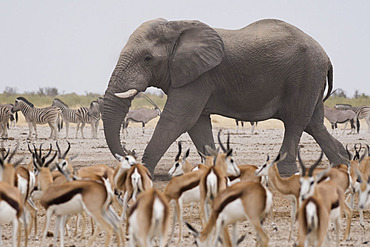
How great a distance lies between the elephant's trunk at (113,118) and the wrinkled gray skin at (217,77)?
0.02 m

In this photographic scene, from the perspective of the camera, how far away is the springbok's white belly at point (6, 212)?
673cm

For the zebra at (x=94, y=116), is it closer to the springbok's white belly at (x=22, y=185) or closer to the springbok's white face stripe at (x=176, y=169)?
the springbok's white face stripe at (x=176, y=169)

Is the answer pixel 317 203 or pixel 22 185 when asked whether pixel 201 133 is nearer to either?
pixel 22 185

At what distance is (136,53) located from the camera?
12898 mm

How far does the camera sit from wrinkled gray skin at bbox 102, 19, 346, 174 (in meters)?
12.8

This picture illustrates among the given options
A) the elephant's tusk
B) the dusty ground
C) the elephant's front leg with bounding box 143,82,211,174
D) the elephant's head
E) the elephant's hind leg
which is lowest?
the dusty ground

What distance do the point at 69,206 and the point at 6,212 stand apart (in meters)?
0.79

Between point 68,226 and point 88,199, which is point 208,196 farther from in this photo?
point 68,226

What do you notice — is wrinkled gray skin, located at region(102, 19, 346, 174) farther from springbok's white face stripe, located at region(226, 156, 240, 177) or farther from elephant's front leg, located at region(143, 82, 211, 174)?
springbok's white face stripe, located at region(226, 156, 240, 177)

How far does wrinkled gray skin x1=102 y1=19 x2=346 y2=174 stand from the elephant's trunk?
20 millimetres

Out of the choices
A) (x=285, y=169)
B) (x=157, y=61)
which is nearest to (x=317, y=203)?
(x=157, y=61)

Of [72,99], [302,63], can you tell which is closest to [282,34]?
[302,63]

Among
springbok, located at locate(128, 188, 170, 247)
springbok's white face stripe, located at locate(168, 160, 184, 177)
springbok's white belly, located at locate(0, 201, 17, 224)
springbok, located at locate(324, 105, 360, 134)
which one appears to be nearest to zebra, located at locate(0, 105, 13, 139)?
springbok, located at locate(324, 105, 360, 134)

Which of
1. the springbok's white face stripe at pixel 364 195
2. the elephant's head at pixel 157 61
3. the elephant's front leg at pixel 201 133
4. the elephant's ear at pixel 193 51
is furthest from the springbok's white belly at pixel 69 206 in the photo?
the elephant's front leg at pixel 201 133
